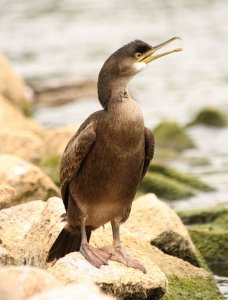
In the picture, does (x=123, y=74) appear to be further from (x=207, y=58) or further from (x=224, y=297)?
(x=207, y=58)

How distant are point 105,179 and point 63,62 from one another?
18.1 m

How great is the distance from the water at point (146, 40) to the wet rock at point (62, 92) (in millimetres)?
253

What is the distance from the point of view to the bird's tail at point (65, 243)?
879cm

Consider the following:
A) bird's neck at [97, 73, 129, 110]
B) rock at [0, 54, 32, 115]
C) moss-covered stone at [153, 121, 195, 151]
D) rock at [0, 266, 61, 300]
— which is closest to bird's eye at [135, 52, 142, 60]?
bird's neck at [97, 73, 129, 110]

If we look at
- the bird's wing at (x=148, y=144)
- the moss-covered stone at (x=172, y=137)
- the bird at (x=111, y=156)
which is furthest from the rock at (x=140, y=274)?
the moss-covered stone at (x=172, y=137)

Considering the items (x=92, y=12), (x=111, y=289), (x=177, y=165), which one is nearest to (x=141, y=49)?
(x=111, y=289)

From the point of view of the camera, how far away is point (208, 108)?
19.8 metres

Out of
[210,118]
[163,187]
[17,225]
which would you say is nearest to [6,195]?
[17,225]

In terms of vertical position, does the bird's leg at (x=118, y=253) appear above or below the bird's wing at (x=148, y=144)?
below

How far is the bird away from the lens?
814 cm

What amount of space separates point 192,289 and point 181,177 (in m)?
5.71

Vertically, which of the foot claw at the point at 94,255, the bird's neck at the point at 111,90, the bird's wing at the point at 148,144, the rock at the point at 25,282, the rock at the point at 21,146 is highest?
the bird's neck at the point at 111,90

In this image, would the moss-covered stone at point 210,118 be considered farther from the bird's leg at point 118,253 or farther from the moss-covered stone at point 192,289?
the bird's leg at point 118,253

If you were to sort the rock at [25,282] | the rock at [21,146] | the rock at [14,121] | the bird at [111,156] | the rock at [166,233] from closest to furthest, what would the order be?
the rock at [25,282] → the bird at [111,156] → the rock at [166,233] → the rock at [21,146] → the rock at [14,121]
